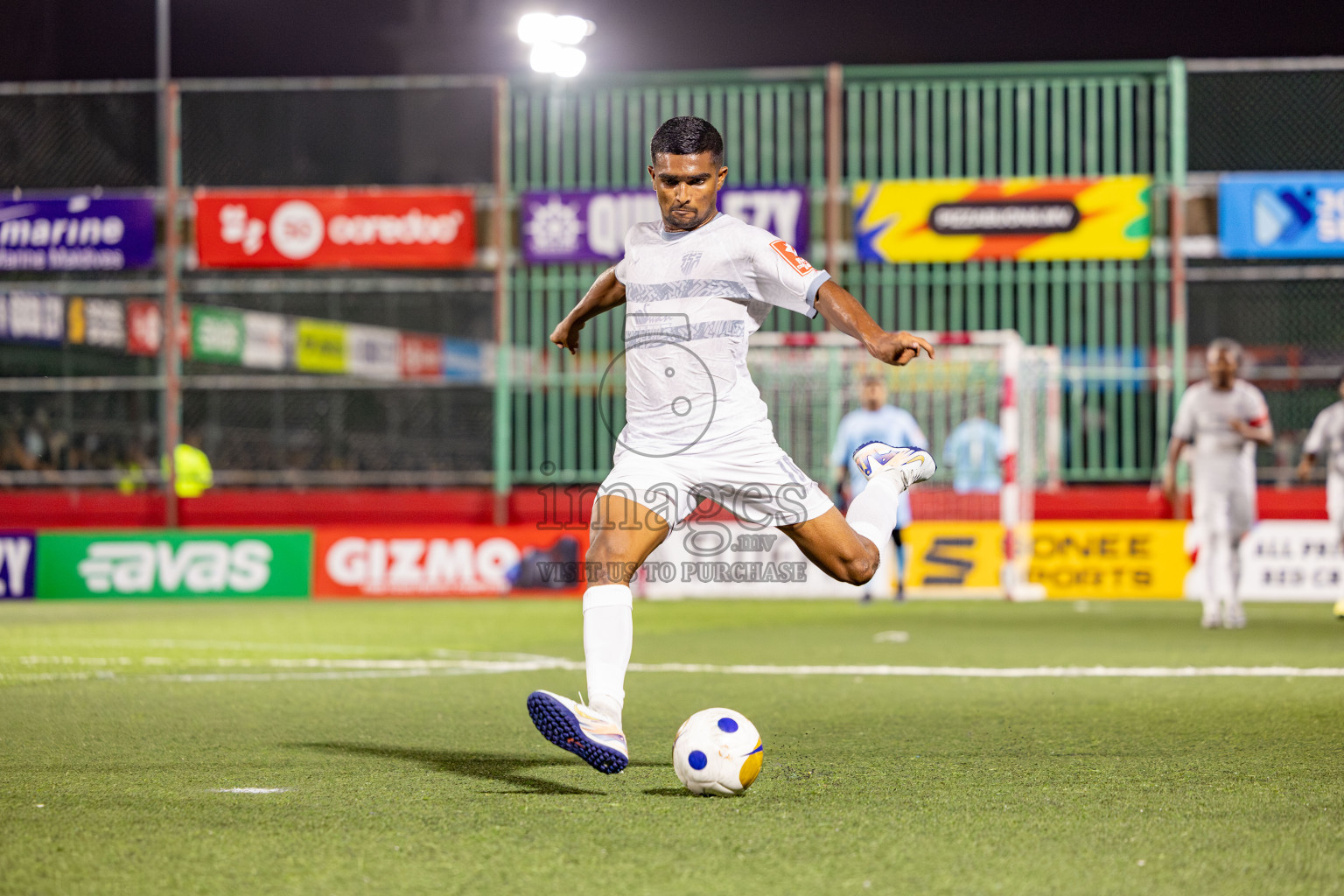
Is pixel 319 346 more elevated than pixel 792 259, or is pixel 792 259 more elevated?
pixel 319 346

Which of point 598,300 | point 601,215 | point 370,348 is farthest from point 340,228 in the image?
point 598,300

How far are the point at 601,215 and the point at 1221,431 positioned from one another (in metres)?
7.33

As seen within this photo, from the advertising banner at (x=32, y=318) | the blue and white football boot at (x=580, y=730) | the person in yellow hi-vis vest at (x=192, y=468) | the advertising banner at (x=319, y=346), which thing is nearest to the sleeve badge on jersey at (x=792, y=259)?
the blue and white football boot at (x=580, y=730)

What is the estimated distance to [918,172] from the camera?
1638 cm

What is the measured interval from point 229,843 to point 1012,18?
61.1 feet

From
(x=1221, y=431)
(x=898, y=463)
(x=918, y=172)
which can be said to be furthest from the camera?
(x=918, y=172)

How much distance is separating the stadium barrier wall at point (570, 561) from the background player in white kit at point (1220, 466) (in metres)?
3.02

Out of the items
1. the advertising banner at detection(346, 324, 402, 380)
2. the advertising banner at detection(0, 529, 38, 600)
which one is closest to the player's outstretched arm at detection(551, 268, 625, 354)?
the advertising banner at detection(0, 529, 38, 600)

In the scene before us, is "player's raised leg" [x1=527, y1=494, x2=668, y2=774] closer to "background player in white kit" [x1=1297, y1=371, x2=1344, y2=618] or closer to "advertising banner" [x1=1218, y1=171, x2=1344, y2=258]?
"background player in white kit" [x1=1297, y1=371, x2=1344, y2=618]

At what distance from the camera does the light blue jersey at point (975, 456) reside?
16016 millimetres

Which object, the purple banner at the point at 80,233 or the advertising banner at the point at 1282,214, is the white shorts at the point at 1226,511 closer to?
the advertising banner at the point at 1282,214

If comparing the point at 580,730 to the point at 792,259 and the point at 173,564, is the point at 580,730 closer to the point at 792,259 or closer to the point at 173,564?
the point at 792,259

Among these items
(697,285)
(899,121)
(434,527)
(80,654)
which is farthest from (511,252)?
(697,285)

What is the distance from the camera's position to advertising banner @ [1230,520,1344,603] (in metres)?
15.5
